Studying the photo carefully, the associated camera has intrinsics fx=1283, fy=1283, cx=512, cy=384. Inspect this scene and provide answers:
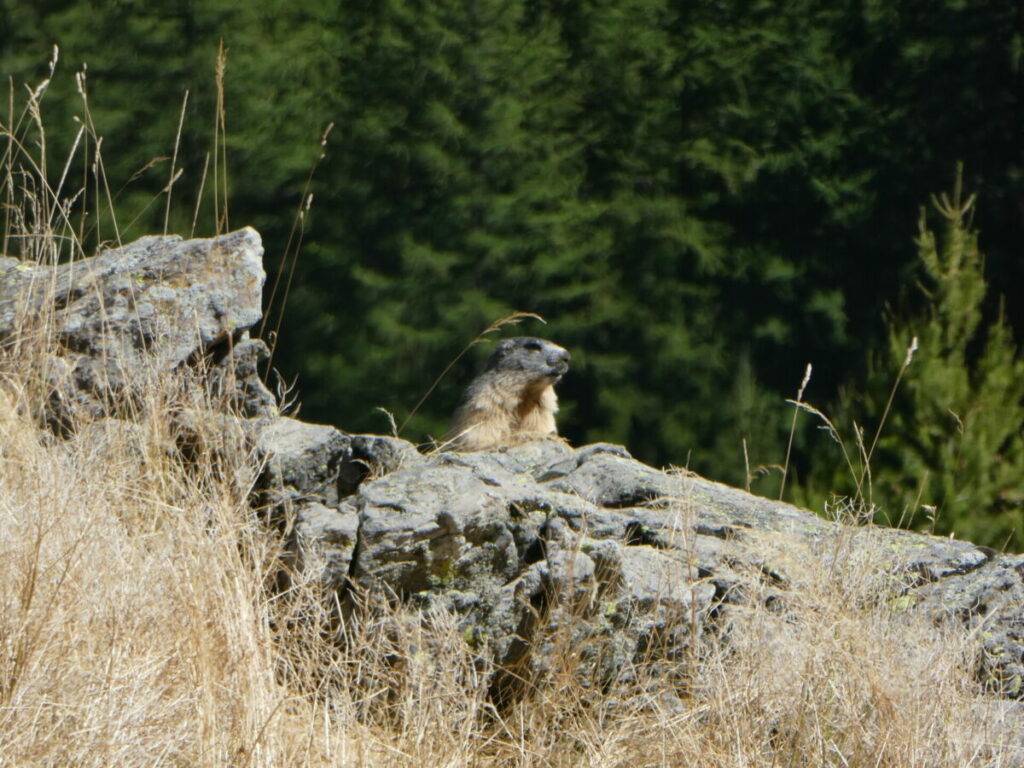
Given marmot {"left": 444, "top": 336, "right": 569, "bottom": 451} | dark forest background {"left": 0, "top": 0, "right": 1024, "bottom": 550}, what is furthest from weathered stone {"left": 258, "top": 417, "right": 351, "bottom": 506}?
dark forest background {"left": 0, "top": 0, "right": 1024, "bottom": 550}

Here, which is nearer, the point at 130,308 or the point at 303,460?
the point at 303,460

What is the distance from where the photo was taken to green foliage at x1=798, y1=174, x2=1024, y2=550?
5.79 meters

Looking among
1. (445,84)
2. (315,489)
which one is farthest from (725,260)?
(315,489)

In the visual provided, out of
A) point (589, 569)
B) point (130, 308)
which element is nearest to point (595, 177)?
point (130, 308)

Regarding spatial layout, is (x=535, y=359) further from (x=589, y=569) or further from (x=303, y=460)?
(x=589, y=569)

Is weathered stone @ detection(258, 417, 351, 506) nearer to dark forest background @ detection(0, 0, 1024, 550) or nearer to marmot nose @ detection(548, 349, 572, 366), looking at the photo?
marmot nose @ detection(548, 349, 572, 366)

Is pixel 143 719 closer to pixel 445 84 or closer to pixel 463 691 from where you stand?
pixel 463 691

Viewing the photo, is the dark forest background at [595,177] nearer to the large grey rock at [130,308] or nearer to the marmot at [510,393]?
the marmot at [510,393]

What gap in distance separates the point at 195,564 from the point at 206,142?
198 inches

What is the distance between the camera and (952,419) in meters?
5.84

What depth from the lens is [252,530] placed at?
10.6 feet

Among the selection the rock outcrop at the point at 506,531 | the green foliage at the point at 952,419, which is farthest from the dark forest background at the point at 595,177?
the rock outcrop at the point at 506,531

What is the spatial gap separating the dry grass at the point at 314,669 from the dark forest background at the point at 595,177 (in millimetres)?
3618

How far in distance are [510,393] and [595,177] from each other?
180 cm
